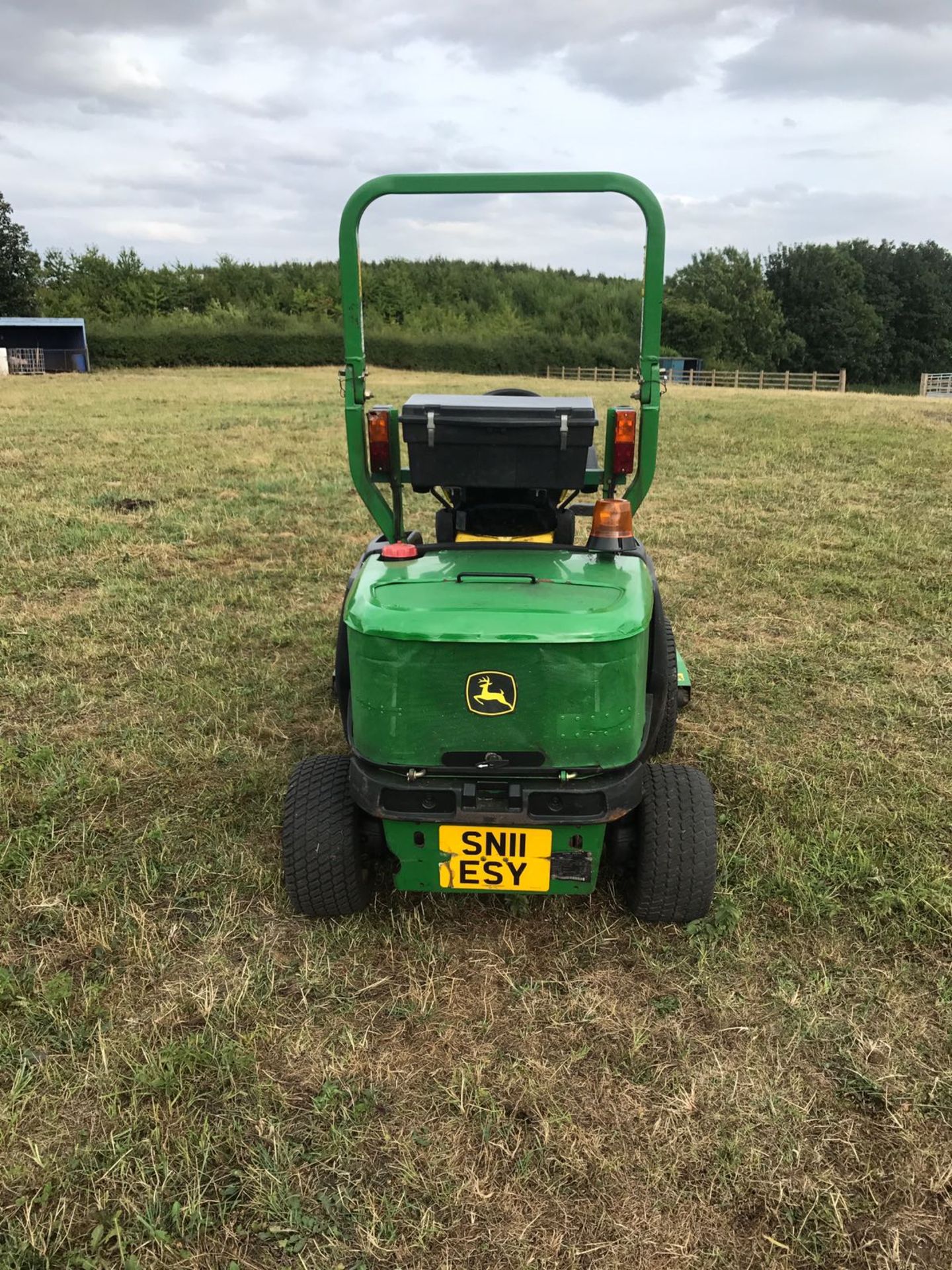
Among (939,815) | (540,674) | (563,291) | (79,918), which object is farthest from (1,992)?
(563,291)

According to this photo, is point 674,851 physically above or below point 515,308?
below

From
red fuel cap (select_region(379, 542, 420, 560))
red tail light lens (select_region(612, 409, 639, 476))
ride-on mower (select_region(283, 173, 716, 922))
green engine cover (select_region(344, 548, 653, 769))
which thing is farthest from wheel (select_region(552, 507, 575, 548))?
green engine cover (select_region(344, 548, 653, 769))

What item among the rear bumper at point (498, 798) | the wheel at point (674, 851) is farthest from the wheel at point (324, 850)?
the wheel at point (674, 851)

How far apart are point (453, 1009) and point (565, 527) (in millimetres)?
1695

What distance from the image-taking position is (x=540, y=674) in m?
2.30

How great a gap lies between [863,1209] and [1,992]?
2.16 metres

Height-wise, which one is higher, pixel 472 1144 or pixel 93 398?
pixel 93 398

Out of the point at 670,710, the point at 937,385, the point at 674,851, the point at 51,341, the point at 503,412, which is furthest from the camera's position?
the point at 937,385

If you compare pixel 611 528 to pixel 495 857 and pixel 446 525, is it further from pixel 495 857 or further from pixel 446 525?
pixel 495 857

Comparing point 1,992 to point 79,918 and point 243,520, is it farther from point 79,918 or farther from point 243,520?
point 243,520

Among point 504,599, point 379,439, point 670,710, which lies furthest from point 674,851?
point 379,439

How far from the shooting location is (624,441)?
3135 millimetres

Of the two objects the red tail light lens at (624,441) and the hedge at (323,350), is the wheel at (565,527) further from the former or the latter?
the hedge at (323,350)

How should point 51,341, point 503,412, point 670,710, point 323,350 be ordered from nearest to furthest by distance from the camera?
point 503,412, point 670,710, point 51,341, point 323,350
